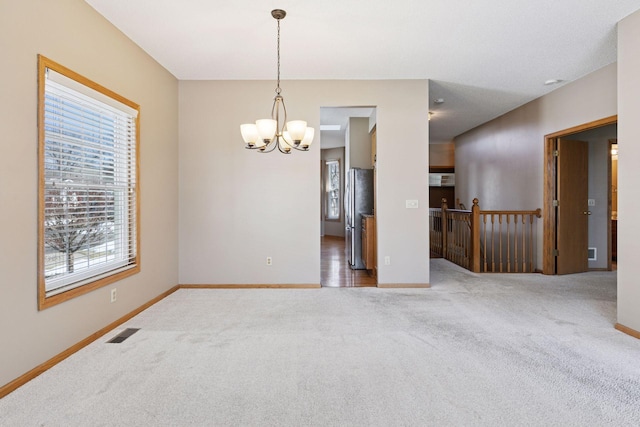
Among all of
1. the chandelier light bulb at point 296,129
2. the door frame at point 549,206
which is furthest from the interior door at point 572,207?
the chandelier light bulb at point 296,129

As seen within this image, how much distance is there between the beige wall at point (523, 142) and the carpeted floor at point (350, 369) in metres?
2.38

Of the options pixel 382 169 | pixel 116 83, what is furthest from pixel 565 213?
pixel 116 83

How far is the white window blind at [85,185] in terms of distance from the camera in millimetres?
2387

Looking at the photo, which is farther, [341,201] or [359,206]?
[341,201]

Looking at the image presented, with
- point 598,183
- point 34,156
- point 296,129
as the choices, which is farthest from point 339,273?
point 598,183

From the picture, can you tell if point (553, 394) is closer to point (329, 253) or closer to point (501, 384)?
point (501, 384)

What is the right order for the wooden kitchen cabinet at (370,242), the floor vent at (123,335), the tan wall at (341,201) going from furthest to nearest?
the tan wall at (341,201)
the wooden kitchen cabinet at (370,242)
the floor vent at (123,335)

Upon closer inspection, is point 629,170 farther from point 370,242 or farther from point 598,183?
point 598,183

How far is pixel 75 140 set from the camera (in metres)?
2.59

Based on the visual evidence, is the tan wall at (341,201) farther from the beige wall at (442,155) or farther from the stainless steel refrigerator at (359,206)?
the stainless steel refrigerator at (359,206)

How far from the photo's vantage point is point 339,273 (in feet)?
17.2

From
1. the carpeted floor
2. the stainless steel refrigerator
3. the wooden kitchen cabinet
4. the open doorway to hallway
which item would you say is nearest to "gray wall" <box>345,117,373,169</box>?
the open doorway to hallway

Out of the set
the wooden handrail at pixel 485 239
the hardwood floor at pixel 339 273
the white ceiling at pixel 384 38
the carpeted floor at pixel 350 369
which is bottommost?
the carpeted floor at pixel 350 369

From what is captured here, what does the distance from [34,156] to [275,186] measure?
2535 millimetres
